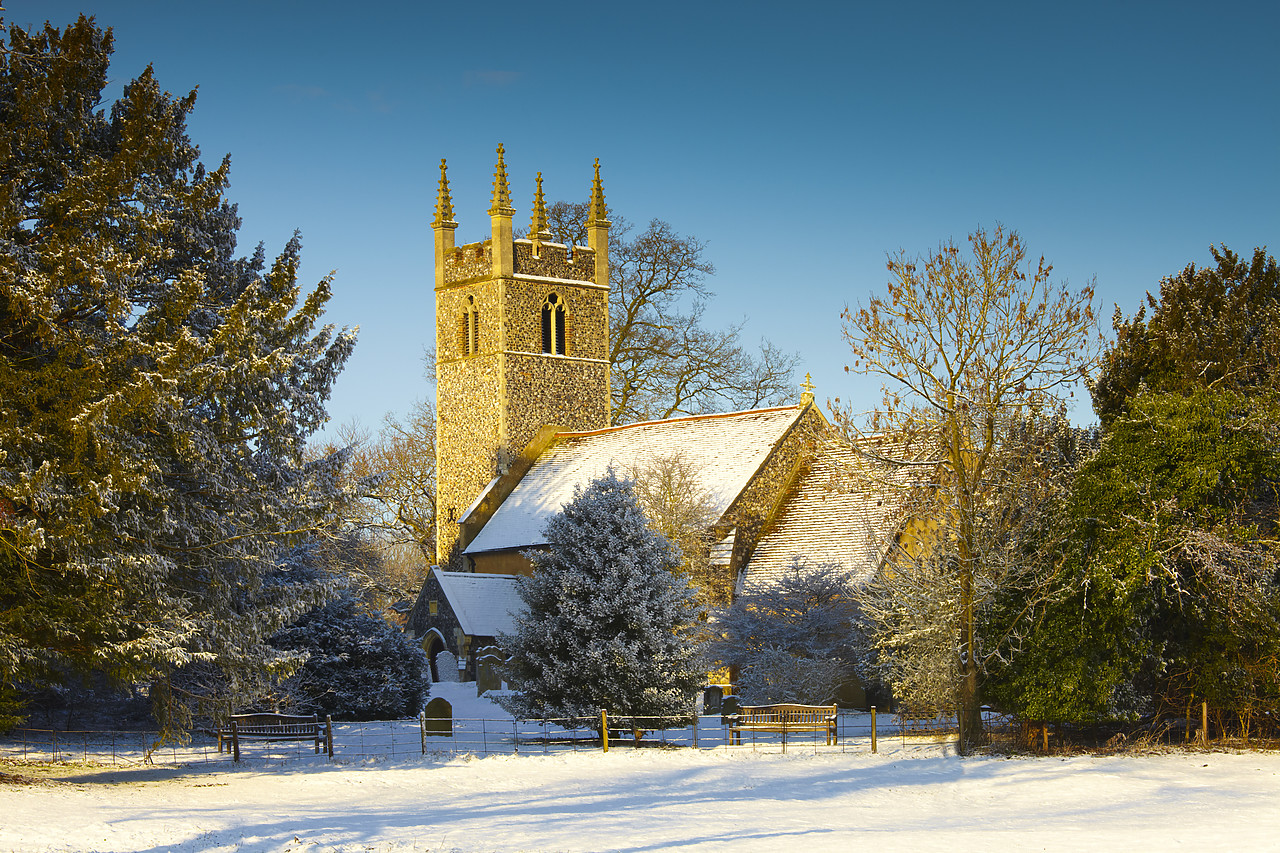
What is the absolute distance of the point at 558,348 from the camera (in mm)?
44062

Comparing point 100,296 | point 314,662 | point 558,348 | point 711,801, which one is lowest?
point 711,801

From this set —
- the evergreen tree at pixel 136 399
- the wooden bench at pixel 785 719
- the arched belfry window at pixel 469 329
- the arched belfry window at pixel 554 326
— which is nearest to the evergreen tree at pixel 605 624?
the wooden bench at pixel 785 719

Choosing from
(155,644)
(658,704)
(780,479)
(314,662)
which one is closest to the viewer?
(155,644)

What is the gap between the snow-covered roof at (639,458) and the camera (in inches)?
1401

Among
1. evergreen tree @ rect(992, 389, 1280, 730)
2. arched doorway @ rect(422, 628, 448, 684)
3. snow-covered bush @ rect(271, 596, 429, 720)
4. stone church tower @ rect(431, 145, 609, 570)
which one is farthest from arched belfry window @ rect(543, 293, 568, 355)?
evergreen tree @ rect(992, 389, 1280, 730)

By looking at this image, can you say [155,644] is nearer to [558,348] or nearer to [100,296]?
[100,296]

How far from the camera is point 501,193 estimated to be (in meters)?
43.5

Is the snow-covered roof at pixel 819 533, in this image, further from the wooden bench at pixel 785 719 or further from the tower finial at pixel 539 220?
the tower finial at pixel 539 220

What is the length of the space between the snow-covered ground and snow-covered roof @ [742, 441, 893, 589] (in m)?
8.27

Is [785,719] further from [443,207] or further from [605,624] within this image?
[443,207]

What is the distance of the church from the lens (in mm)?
33875

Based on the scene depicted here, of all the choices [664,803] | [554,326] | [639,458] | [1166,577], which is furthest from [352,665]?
[554,326]

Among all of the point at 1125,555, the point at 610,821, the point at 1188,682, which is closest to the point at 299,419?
the point at 610,821

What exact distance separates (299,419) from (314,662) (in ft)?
30.2
